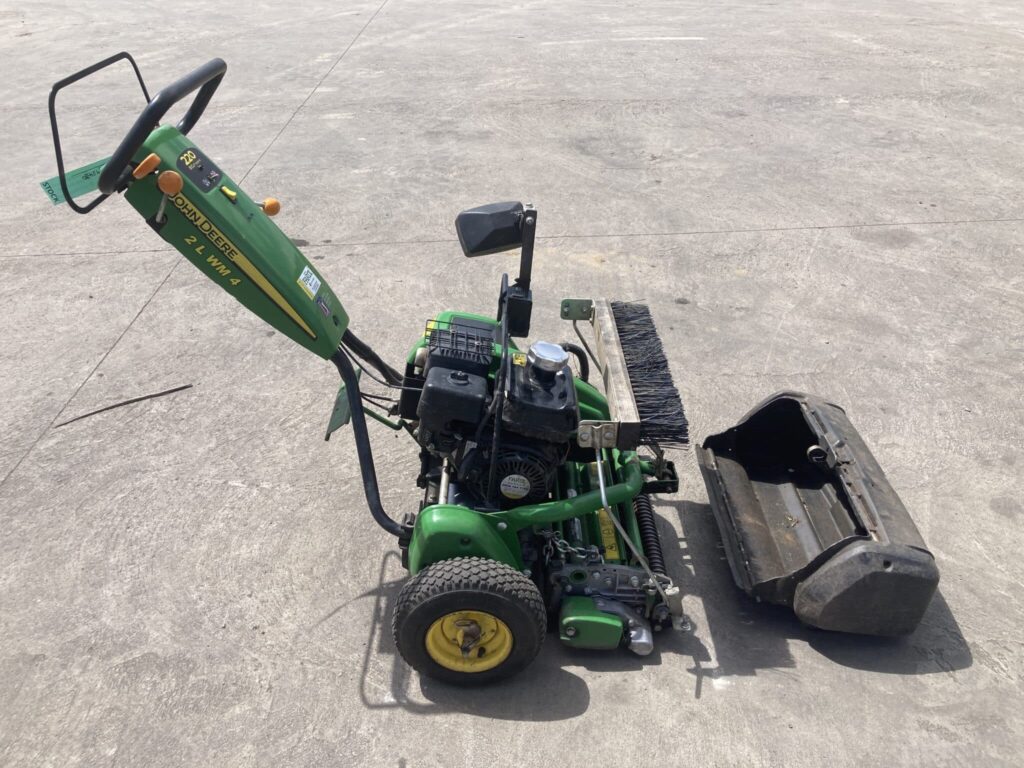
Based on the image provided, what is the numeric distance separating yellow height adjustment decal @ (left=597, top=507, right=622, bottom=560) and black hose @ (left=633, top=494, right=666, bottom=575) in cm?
13

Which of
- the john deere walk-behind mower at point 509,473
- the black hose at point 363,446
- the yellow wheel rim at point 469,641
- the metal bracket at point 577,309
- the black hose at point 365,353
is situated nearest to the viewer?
the john deere walk-behind mower at point 509,473

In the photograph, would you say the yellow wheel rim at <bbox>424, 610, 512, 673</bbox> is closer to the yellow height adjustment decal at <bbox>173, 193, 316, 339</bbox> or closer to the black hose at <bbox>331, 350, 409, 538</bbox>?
the black hose at <bbox>331, 350, 409, 538</bbox>

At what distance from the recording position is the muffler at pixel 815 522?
10.7 feet

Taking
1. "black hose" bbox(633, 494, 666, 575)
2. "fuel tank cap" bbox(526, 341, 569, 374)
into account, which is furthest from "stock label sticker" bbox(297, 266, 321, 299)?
"black hose" bbox(633, 494, 666, 575)

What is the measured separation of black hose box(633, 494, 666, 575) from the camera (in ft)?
11.9

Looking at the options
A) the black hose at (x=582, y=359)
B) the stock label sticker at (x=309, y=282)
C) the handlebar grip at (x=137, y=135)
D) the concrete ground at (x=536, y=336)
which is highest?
the handlebar grip at (x=137, y=135)

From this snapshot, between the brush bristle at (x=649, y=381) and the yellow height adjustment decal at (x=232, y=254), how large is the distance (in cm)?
133

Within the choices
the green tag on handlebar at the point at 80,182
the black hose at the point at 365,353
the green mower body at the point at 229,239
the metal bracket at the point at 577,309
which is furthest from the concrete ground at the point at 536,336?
the green tag on handlebar at the point at 80,182

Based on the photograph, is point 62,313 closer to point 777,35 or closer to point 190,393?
point 190,393

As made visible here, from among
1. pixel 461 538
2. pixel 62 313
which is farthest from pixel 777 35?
pixel 461 538

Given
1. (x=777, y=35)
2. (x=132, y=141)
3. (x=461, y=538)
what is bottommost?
(x=777, y=35)

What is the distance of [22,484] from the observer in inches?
176

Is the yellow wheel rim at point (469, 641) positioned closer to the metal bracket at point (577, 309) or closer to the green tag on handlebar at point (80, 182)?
the metal bracket at point (577, 309)

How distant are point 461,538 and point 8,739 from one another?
1.83m
